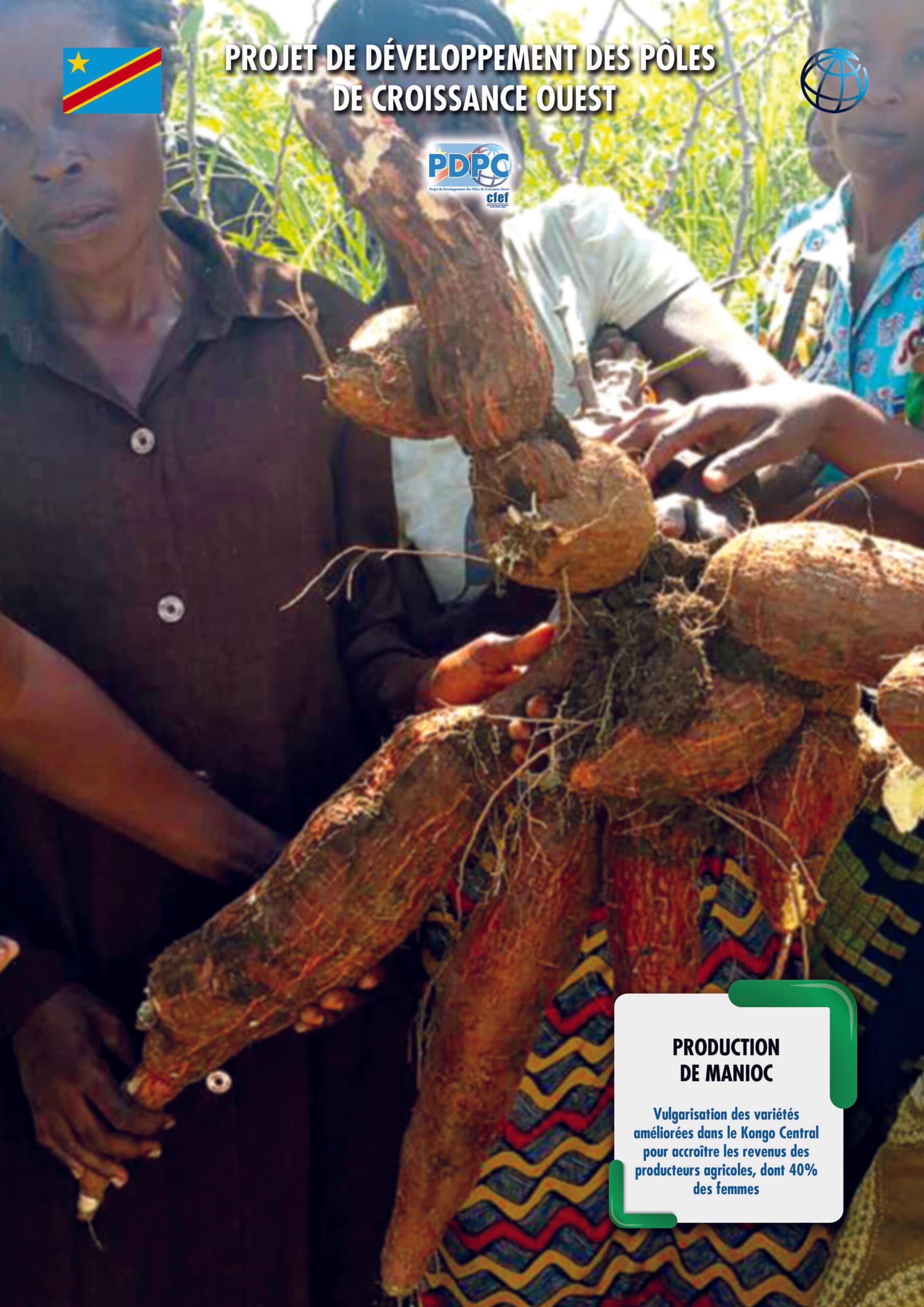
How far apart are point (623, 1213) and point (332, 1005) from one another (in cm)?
38

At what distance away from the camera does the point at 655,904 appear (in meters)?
1.49

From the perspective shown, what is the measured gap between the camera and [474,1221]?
1678mm

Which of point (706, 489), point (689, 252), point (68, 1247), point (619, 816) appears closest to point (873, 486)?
point (706, 489)

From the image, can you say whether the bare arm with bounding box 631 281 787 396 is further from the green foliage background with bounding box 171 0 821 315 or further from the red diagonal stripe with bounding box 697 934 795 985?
the green foliage background with bounding box 171 0 821 315

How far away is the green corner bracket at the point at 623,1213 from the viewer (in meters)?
1.58

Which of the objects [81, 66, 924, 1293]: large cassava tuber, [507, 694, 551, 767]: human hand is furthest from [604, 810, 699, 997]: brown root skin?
[507, 694, 551, 767]: human hand

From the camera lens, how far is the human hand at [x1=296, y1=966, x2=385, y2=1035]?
159 cm

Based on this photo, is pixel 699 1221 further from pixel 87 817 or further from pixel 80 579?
pixel 80 579

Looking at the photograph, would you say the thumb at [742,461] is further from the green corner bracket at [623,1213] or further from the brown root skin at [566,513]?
the green corner bracket at [623,1213]

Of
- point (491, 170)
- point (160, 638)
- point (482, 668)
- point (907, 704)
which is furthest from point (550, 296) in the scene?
point (907, 704)

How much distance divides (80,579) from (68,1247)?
739 mm

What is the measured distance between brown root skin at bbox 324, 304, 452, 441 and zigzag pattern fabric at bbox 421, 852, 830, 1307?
0.48m

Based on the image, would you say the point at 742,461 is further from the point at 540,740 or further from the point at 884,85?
the point at 884,85

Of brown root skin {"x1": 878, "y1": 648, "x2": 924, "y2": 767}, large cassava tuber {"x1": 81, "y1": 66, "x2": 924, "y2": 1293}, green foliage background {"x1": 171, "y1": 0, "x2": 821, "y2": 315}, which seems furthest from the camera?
green foliage background {"x1": 171, "y1": 0, "x2": 821, "y2": 315}
